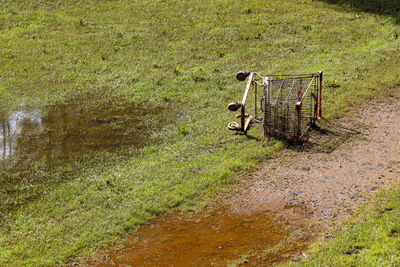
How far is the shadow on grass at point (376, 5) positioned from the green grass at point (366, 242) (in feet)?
50.1

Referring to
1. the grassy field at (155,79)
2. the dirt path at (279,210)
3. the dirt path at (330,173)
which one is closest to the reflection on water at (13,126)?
the grassy field at (155,79)

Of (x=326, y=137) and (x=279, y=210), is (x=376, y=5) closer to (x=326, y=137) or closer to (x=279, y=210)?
(x=326, y=137)

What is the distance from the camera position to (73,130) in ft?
49.9

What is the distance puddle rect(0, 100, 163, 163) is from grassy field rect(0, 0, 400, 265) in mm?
426

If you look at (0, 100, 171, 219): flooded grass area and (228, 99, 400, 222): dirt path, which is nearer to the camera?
(228, 99, 400, 222): dirt path

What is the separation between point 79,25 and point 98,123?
10244 millimetres

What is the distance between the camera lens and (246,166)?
1167 centimetres

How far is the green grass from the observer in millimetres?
7891

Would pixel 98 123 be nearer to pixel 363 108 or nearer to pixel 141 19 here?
pixel 363 108

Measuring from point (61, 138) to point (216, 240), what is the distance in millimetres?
7318

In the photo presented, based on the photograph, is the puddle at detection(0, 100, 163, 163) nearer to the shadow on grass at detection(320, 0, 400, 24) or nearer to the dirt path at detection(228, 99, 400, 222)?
the dirt path at detection(228, 99, 400, 222)

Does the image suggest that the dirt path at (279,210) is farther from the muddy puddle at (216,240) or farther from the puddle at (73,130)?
the puddle at (73,130)

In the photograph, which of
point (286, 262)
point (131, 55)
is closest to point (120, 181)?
point (286, 262)

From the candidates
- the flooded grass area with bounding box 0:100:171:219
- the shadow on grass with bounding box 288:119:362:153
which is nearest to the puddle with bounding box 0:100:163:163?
the flooded grass area with bounding box 0:100:171:219
